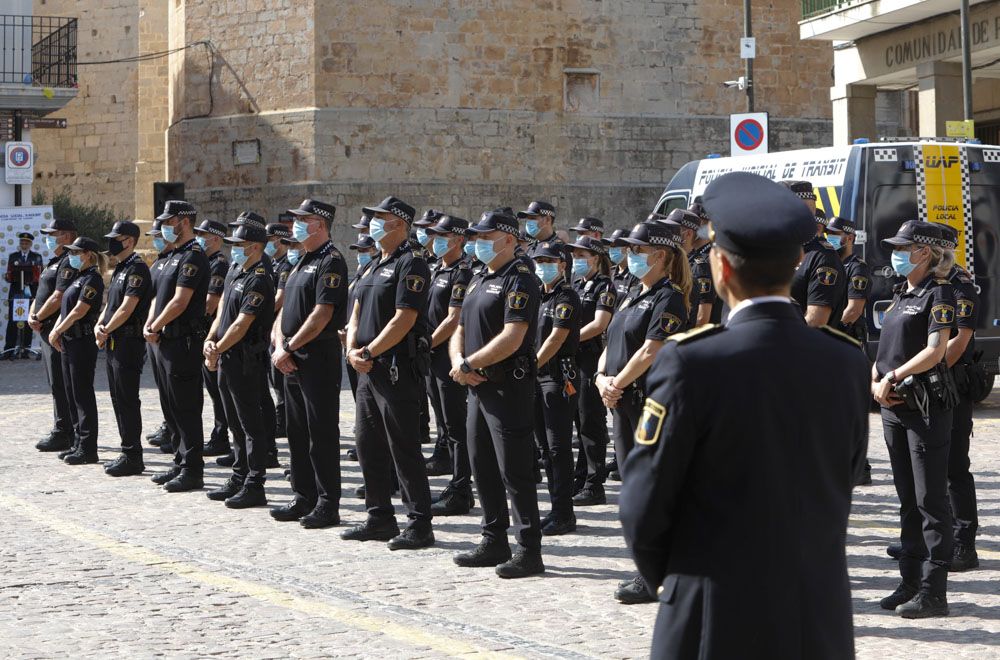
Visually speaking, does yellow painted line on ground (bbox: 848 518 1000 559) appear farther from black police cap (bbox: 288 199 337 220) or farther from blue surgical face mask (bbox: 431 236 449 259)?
black police cap (bbox: 288 199 337 220)

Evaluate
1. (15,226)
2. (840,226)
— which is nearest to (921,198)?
(840,226)

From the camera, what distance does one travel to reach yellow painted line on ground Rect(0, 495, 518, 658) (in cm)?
605

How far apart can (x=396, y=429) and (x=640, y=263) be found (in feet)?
5.71

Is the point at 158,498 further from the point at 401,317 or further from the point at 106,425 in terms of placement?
the point at 106,425

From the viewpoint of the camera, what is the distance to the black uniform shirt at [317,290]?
29.3ft

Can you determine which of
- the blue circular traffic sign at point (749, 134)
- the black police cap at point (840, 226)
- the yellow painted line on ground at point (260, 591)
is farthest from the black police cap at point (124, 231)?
the blue circular traffic sign at point (749, 134)

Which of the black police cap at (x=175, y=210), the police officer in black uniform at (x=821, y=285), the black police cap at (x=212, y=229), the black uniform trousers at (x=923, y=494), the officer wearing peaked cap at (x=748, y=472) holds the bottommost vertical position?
the black uniform trousers at (x=923, y=494)

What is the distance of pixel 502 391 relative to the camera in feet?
25.1

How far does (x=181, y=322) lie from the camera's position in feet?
34.9

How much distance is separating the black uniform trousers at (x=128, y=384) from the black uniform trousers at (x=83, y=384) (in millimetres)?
614

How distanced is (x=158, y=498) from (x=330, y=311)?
2292 millimetres

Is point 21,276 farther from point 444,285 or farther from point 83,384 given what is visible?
point 444,285

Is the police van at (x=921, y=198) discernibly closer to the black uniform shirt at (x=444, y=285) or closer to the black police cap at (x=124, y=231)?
the black uniform shirt at (x=444, y=285)

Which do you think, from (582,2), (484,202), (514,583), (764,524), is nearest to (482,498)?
A: (514,583)
